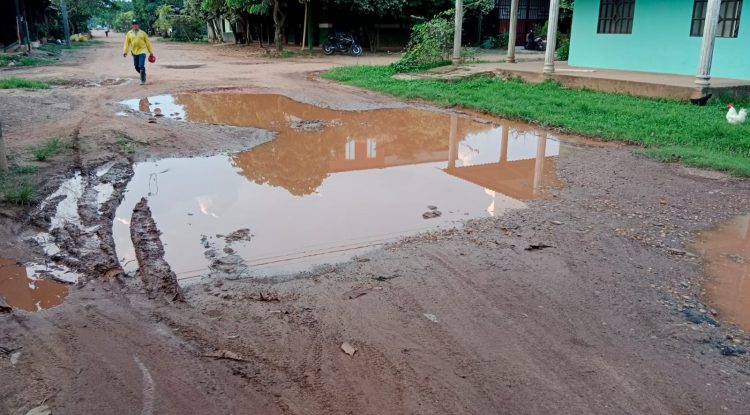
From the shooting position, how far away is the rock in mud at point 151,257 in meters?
4.11

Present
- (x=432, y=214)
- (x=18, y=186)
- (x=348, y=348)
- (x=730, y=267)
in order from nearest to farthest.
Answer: (x=348, y=348)
(x=730, y=267)
(x=432, y=214)
(x=18, y=186)

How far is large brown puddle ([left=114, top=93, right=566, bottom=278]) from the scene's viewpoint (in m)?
5.09

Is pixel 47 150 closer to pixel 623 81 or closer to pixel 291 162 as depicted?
pixel 291 162

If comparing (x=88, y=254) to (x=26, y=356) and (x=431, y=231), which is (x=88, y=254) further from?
(x=431, y=231)

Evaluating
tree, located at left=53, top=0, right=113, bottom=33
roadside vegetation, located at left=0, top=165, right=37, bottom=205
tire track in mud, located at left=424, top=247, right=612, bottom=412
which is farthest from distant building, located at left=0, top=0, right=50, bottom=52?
tire track in mud, located at left=424, top=247, right=612, bottom=412

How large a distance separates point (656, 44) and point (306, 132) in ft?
34.6

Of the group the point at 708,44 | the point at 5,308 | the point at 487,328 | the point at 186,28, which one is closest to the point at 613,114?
the point at 708,44

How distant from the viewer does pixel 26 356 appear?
3.23m

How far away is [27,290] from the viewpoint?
411 centimetres

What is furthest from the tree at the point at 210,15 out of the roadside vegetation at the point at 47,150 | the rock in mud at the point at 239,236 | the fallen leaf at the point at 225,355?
the fallen leaf at the point at 225,355

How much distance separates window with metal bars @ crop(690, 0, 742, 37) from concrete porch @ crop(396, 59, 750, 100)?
1128mm

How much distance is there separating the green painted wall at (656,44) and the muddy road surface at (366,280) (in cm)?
706

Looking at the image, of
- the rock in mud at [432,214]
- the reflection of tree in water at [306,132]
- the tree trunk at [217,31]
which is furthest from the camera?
the tree trunk at [217,31]

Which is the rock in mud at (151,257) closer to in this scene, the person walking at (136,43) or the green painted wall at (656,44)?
the person walking at (136,43)
